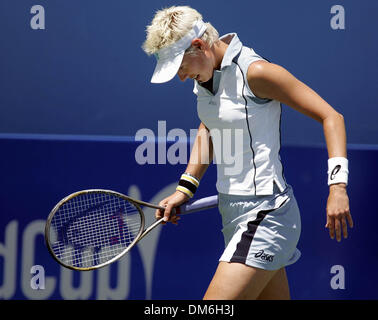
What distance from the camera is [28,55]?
4016mm

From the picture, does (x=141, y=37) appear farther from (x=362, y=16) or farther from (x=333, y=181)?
(x=333, y=181)

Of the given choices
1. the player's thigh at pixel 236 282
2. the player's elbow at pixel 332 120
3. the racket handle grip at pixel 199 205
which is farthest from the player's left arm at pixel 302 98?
the racket handle grip at pixel 199 205

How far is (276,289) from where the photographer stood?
9.57 ft

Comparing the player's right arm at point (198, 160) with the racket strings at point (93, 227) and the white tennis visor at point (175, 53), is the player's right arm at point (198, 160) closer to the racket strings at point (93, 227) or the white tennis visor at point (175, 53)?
the racket strings at point (93, 227)

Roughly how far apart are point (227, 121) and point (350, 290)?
1.67m

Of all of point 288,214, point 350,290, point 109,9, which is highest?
point 109,9

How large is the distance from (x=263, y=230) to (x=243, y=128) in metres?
0.38

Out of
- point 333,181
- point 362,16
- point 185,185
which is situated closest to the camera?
point 333,181

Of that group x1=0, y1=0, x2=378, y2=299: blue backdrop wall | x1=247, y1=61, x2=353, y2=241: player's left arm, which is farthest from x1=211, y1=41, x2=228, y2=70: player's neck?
x1=0, y1=0, x2=378, y2=299: blue backdrop wall

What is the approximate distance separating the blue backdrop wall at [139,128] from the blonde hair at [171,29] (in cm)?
119

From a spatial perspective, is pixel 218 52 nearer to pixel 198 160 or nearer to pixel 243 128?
pixel 243 128

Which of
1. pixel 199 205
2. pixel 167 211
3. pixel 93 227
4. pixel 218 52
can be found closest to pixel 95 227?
pixel 93 227

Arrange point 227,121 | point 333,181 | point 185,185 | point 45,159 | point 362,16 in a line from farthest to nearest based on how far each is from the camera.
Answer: point 362,16 < point 45,159 < point 185,185 < point 227,121 < point 333,181
